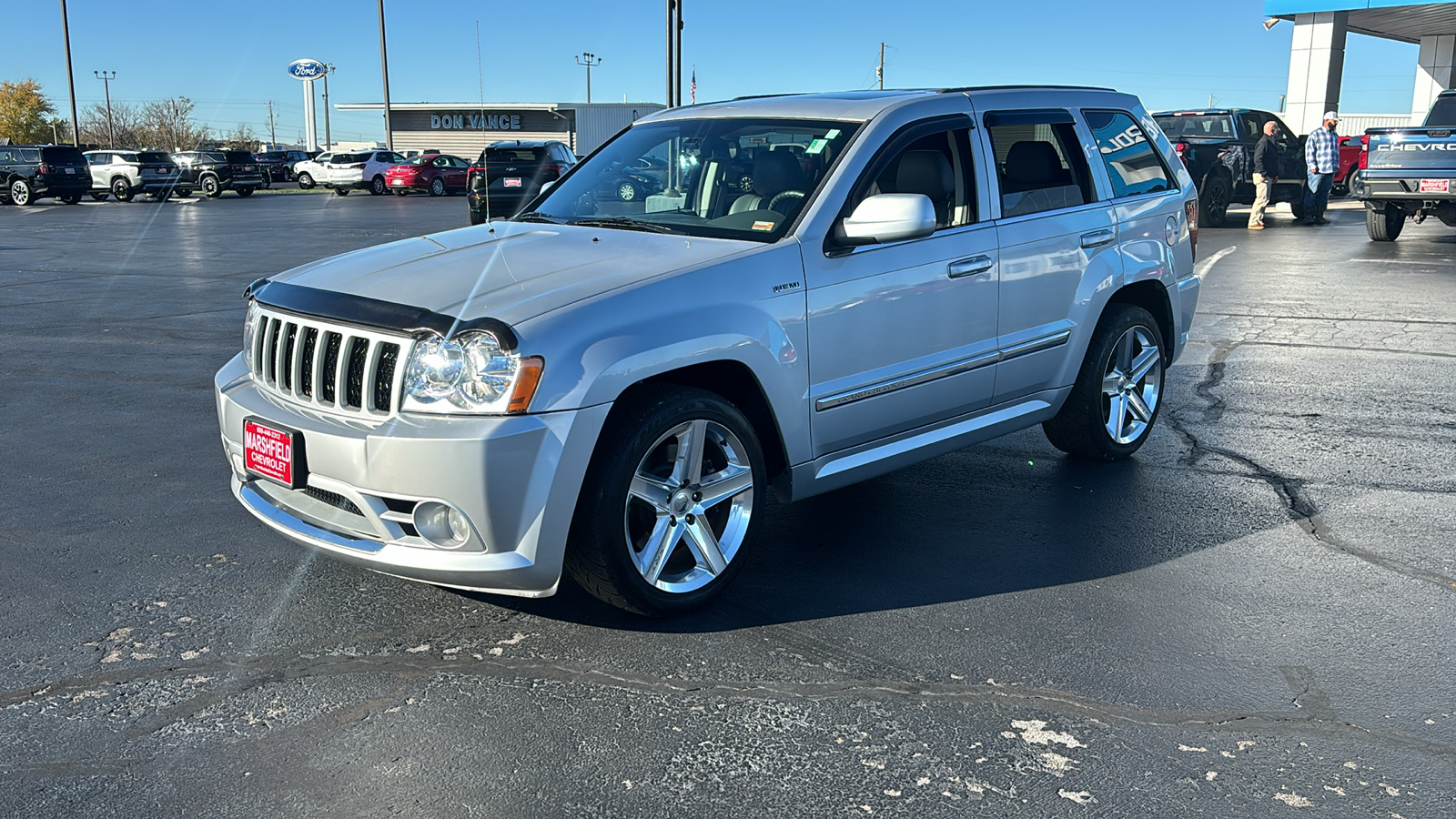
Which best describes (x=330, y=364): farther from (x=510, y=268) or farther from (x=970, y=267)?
(x=970, y=267)

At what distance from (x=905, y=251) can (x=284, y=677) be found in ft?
8.70

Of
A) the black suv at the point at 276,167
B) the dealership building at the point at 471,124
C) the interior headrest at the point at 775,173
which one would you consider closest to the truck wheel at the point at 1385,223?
the interior headrest at the point at 775,173

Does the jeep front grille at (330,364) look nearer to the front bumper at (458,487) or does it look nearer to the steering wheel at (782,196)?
the front bumper at (458,487)

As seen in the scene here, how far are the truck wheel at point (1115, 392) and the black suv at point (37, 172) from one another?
1432 inches

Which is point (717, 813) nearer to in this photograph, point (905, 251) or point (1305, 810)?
point (1305, 810)

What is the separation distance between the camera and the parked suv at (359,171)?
44875 mm

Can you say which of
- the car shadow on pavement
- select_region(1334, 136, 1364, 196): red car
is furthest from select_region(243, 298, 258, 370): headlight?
select_region(1334, 136, 1364, 196): red car

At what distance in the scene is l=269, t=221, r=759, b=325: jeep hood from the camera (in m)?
3.82

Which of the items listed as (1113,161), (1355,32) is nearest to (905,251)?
(1113,161)

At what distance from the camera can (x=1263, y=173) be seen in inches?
816

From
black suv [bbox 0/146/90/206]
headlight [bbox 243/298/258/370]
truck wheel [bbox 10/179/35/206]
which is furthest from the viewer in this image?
truck wheel [bbox 10/179/35/206]

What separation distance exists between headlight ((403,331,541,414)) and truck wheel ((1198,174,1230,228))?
19494mm

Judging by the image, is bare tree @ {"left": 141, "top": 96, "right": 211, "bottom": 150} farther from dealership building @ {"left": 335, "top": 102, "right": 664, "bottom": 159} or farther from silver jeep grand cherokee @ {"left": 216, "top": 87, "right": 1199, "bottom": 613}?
silver jeep grand cherokee @ {"left": 216, "top": 87, "right": 1199, "bottom": 613}

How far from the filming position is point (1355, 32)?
3731cm
